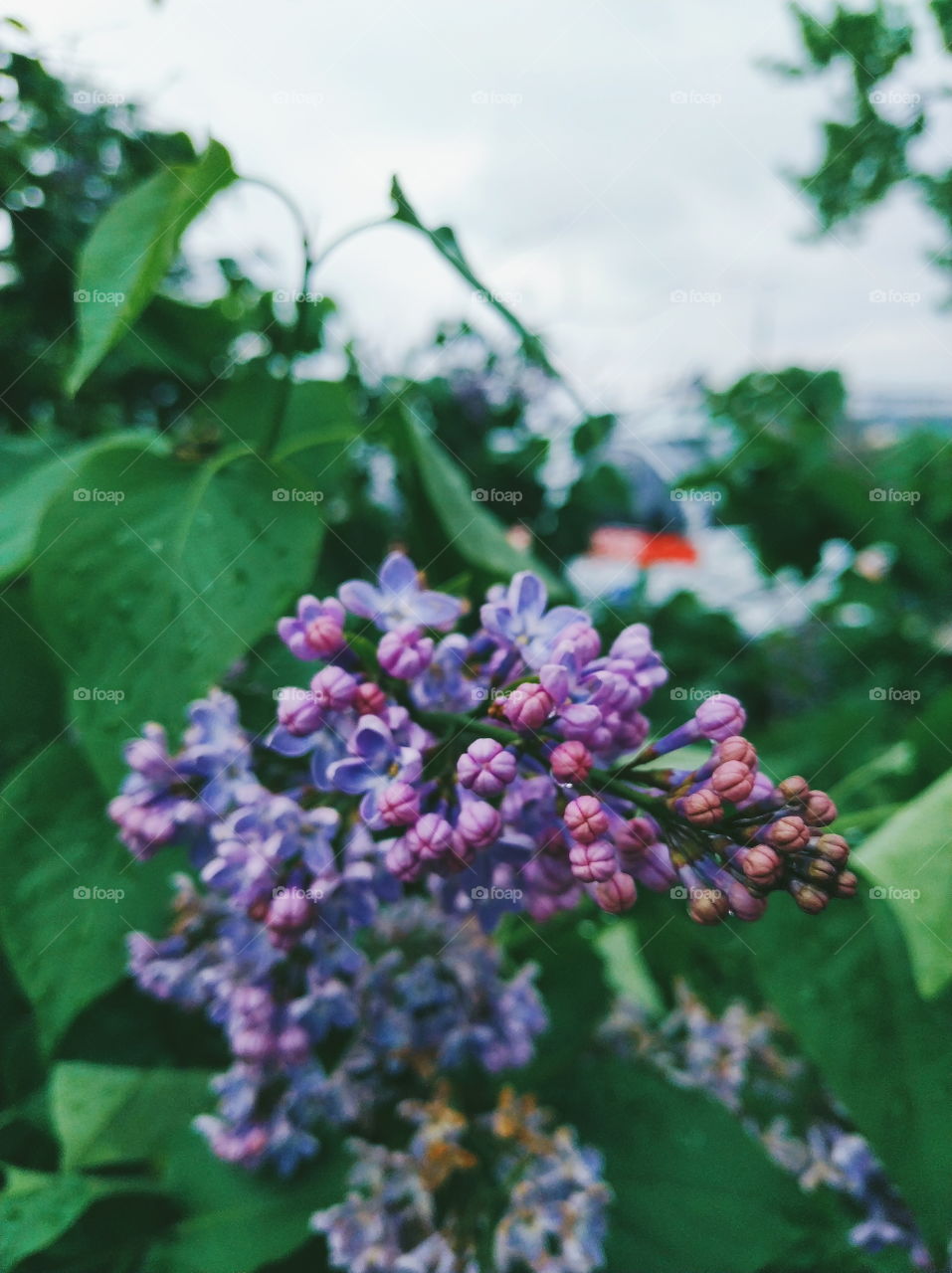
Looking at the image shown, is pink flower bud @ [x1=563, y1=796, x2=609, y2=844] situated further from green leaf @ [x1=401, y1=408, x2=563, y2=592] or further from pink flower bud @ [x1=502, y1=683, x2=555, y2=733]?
green leaf @ [x1=401, y1=408, x2=563, y2=592]

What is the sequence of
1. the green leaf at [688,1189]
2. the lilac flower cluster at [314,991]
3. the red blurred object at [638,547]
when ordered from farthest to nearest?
the red blurred object at [638,547] < the green leaf at [688,1189] < the lilac flower cluster at [314,991]

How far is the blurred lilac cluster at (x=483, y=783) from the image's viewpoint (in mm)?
461

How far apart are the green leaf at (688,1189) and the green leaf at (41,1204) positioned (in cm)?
35

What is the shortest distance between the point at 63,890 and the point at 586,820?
398 mm

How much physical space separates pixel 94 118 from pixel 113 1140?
121 centimetres

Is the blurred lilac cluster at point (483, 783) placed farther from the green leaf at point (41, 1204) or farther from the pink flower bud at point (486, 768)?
the green leaf at point (41, 1204)

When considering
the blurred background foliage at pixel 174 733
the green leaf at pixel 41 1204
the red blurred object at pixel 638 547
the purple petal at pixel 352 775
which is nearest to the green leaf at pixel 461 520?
the blurred background foliage at pixel 174 733

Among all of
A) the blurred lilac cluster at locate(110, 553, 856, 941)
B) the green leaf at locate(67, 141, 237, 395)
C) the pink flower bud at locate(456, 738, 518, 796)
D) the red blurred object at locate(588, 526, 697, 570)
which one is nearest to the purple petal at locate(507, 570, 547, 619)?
the blurred lilac cluster at locate(110, 553, 856, 941)

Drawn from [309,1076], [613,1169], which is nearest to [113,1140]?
[309,1076]

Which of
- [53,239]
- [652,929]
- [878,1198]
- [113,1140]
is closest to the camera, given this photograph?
[113,1140]

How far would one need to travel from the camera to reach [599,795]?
51cm

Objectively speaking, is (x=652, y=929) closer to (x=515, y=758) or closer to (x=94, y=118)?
(x=515, y=758)

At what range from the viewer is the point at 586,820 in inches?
17.6

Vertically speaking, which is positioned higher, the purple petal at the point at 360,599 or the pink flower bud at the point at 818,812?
the pink flower bud at the point at 818,812
